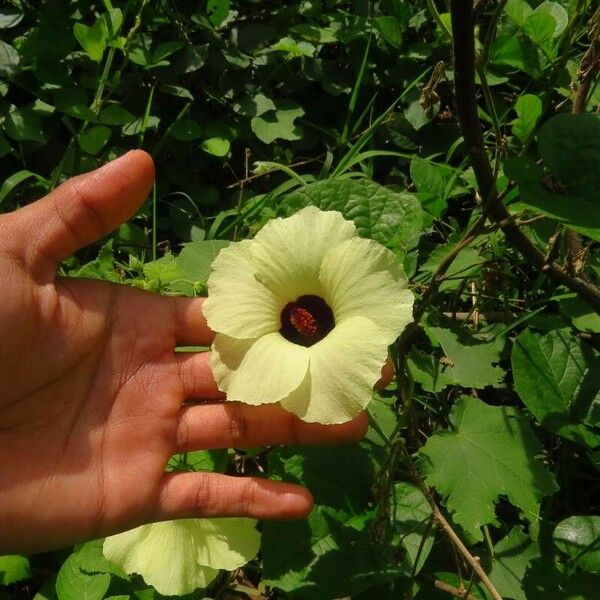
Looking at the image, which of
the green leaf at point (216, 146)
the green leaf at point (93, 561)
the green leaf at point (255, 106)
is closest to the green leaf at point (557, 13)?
the green leaf at point (255, 106)

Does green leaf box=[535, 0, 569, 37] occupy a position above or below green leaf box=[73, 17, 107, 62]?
above

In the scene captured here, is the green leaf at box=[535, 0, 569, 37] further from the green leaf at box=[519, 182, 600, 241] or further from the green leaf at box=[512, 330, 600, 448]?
the green leaf at box=[512, 330, 600, 448]

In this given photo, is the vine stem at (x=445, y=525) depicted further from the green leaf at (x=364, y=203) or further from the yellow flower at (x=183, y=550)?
the green leaf at (x=364, y=203)

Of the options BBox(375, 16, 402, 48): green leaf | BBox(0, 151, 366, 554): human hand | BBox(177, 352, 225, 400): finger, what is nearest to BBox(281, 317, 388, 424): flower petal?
BBox(0, 151, 366, 554): human hand

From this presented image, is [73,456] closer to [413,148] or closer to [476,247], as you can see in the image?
[476,247]

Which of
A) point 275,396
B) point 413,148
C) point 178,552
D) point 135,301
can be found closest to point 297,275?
point 275,396
